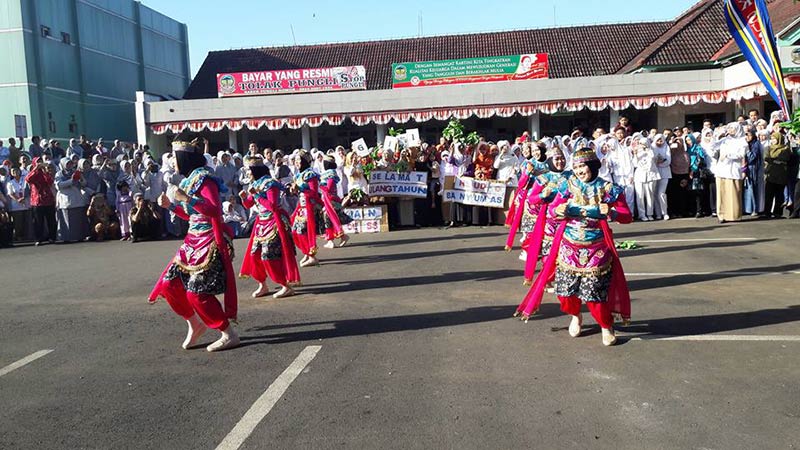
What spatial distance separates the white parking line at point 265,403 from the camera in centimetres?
380

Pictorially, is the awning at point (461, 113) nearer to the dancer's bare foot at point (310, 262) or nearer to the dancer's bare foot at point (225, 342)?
the dancer's bare foot at point (310, 262)

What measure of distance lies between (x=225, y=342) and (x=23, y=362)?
5.59 ft

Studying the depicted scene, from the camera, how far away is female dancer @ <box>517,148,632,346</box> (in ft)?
17.4

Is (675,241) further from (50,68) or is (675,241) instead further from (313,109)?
(50,68)

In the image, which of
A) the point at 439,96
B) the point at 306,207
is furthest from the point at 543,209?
the point at 439,96

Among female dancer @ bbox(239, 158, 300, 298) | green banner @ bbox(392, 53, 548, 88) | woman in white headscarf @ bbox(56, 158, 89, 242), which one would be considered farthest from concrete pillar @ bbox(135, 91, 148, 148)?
female dancer @ bbox(239, 158, 300, 298)

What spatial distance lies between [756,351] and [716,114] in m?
23.8

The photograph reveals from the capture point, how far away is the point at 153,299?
562 centimetres

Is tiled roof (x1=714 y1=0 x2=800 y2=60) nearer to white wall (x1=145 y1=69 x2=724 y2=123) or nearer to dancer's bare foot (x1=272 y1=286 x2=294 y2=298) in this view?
white wall (x1=145 y1=69 x2=724 y2=123)

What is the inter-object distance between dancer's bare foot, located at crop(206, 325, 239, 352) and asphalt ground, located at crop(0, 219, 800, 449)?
0.36 ft

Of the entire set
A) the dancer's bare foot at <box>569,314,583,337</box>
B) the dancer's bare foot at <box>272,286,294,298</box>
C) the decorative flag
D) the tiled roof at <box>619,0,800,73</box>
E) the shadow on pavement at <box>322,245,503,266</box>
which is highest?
the tiled roof at <box>619,0,800,73</box>

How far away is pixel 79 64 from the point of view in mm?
36250

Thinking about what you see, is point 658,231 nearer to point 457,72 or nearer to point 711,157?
point 711,157

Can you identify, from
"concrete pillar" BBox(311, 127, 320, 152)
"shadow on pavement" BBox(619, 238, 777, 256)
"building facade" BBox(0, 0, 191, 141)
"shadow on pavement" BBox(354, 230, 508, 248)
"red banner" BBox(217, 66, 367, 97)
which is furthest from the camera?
"building facade" BBox(0, 0, 191, 141)
